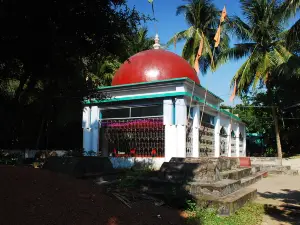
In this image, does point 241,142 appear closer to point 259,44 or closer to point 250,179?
point 259,44

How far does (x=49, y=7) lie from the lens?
5.54 metres

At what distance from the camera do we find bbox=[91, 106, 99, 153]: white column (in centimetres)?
1435

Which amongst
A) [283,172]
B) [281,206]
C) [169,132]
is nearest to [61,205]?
[281,206]

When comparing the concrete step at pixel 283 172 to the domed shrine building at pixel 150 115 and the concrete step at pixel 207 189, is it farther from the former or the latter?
the concrete step at pixel 207 189

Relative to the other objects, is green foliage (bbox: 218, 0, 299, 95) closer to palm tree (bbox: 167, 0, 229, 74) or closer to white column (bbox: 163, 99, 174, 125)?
palm tree (bbox: 167, 0, 229, 74)

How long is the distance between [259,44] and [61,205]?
2093 cm

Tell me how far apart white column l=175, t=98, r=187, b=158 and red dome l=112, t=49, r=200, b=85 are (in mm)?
1916

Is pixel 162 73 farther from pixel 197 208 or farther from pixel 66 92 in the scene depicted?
pixel 197 208

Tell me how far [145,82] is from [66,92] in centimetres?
512

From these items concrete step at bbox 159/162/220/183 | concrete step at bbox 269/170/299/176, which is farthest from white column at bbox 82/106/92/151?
concrete step at bbox 269/170/299/176


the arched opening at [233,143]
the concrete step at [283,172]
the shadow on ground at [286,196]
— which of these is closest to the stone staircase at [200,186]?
the shadow on ground at [286,196]

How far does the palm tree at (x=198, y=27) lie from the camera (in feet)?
83.3

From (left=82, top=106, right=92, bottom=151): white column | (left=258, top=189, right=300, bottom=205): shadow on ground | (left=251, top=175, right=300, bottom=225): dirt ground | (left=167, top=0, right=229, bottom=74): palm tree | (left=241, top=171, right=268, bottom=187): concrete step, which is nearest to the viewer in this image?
(left=251, top=175, right=300, bottom=225): dirt ground

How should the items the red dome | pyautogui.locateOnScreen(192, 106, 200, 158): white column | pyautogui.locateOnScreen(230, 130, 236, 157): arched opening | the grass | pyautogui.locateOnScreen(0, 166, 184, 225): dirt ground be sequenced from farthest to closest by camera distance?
pyautogui.locateOnScreen(230, 130, 236, 157): arched opening < the red dome < pyautogui.locateOnScreen(192, 106, 200, 158): white column < the grass < pyautogui.locateOnScreen(0, 166, 184, 225): dirt ground
